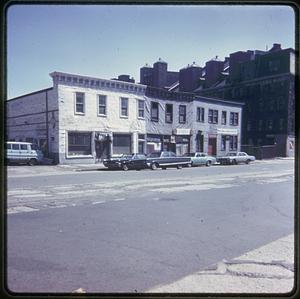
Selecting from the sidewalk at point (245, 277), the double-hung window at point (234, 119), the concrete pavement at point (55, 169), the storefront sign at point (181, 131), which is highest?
the double-hung window at point (234, 119)

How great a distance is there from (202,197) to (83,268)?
620 centimetres

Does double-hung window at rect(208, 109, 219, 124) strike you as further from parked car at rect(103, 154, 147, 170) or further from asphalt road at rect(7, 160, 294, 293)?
parked car at rect(103, 154, 147, 170)

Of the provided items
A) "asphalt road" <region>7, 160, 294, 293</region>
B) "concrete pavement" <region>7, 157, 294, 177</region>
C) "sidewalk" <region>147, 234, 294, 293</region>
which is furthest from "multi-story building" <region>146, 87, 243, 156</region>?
"sidewalk" <region>147, 234, 294, 293</region>

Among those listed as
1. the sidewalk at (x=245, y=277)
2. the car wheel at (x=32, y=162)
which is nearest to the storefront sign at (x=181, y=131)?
the car wheel at (x=32, y=162)

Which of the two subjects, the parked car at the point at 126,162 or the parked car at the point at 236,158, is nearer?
the parked car at the point at 236,158

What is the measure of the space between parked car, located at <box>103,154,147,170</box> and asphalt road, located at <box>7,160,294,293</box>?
8911 mm

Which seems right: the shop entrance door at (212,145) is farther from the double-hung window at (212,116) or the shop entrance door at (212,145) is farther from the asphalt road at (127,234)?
the asphalt road at (127,234)

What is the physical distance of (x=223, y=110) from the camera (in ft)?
48.0

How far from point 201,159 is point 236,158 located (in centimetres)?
221

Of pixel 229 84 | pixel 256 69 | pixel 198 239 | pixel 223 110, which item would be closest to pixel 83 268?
pixel 198 239

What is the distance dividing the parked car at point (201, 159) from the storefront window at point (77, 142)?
20.9ft

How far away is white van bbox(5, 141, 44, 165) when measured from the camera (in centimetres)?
1533

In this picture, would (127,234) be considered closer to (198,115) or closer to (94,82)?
(198,115)

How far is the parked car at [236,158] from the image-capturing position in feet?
53.4
